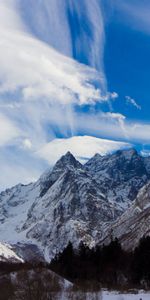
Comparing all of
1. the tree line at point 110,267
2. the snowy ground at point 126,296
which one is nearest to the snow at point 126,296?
the snowy ground at point 126,296

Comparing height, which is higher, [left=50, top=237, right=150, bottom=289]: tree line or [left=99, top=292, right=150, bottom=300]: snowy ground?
[left=50, top=237, right=150, bottom=289]: tree line

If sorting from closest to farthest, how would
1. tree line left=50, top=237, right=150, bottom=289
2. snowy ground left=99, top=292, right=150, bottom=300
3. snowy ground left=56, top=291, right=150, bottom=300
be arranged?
snowy ground left=99, top=292, right=150, bottom=300 → snowy ground left=56, top=291, right=150, bottom=300 → tree line left=50, top=237, right=150, bottom=289

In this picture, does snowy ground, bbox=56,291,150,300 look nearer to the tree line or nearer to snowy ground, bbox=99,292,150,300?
snowy ground, bbox=99,292,150,300

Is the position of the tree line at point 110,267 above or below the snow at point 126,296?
above

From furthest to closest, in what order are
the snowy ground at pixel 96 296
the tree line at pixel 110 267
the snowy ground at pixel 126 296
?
the tree line at pixel 110 267 < the snowy ground at pixel 96 296 < the snowy ground at pixel 126 296

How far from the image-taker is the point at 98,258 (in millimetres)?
98250

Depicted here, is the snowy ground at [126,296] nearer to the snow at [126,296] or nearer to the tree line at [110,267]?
the snow at [126,296]

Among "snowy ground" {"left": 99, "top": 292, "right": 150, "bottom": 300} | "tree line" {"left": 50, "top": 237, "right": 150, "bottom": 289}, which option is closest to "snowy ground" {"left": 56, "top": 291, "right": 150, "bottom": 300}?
"snowy ground" {"left": 99, "top": 292, "right": 150, "bottom": 300}

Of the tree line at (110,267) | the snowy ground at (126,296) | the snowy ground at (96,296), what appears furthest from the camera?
the tree line at (110,267)

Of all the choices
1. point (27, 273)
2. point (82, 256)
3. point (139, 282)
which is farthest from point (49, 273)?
point (82, 256)

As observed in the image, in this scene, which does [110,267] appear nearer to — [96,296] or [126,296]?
[126,296]

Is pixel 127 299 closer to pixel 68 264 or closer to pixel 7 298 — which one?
pixel 7 298

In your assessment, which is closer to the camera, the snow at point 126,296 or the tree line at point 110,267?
the snow at point 126,296

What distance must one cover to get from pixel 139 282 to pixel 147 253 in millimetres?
4839
